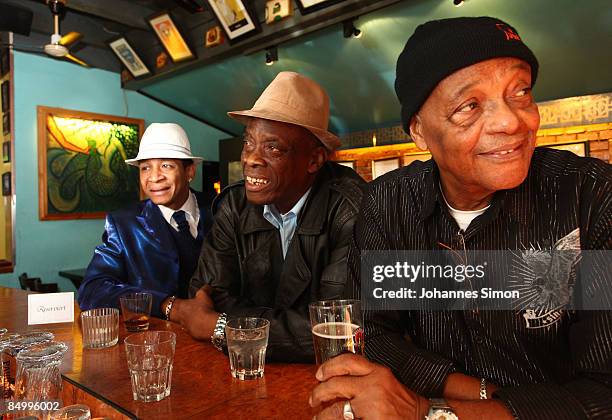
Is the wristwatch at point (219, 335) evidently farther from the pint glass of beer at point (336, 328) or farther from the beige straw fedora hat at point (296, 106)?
the beige straw fedora hat at point (296, 106)

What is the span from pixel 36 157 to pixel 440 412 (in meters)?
5.40

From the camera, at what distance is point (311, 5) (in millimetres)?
3793

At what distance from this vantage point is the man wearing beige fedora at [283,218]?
171cm

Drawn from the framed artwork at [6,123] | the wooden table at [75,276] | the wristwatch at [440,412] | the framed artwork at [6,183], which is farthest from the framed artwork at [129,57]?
the wristwatch at [440,412]

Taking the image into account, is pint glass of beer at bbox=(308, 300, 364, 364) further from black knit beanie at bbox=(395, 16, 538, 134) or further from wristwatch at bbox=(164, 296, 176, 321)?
wristwatch at bbox=(164, 296, 176, 321)

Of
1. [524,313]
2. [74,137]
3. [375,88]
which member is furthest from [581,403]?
[74,137]

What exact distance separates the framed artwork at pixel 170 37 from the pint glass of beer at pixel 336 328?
4.65 meters

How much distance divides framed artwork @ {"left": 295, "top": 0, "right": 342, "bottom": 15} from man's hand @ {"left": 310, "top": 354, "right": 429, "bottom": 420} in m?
3.43

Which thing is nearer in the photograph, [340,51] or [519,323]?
[519,323]

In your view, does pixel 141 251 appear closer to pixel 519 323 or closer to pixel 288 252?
pixel 288 252

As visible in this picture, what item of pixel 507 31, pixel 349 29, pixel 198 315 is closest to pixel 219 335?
pixel 198 315

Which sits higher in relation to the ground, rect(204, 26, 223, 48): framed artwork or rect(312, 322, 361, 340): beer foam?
rect(204, 26, 223, 48): framed artwork

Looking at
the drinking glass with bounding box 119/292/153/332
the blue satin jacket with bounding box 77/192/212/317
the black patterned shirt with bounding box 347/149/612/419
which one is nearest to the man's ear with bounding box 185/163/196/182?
the blue satin jacket with bounding box 77/192/212/317

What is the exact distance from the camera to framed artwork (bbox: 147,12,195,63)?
4.99m
